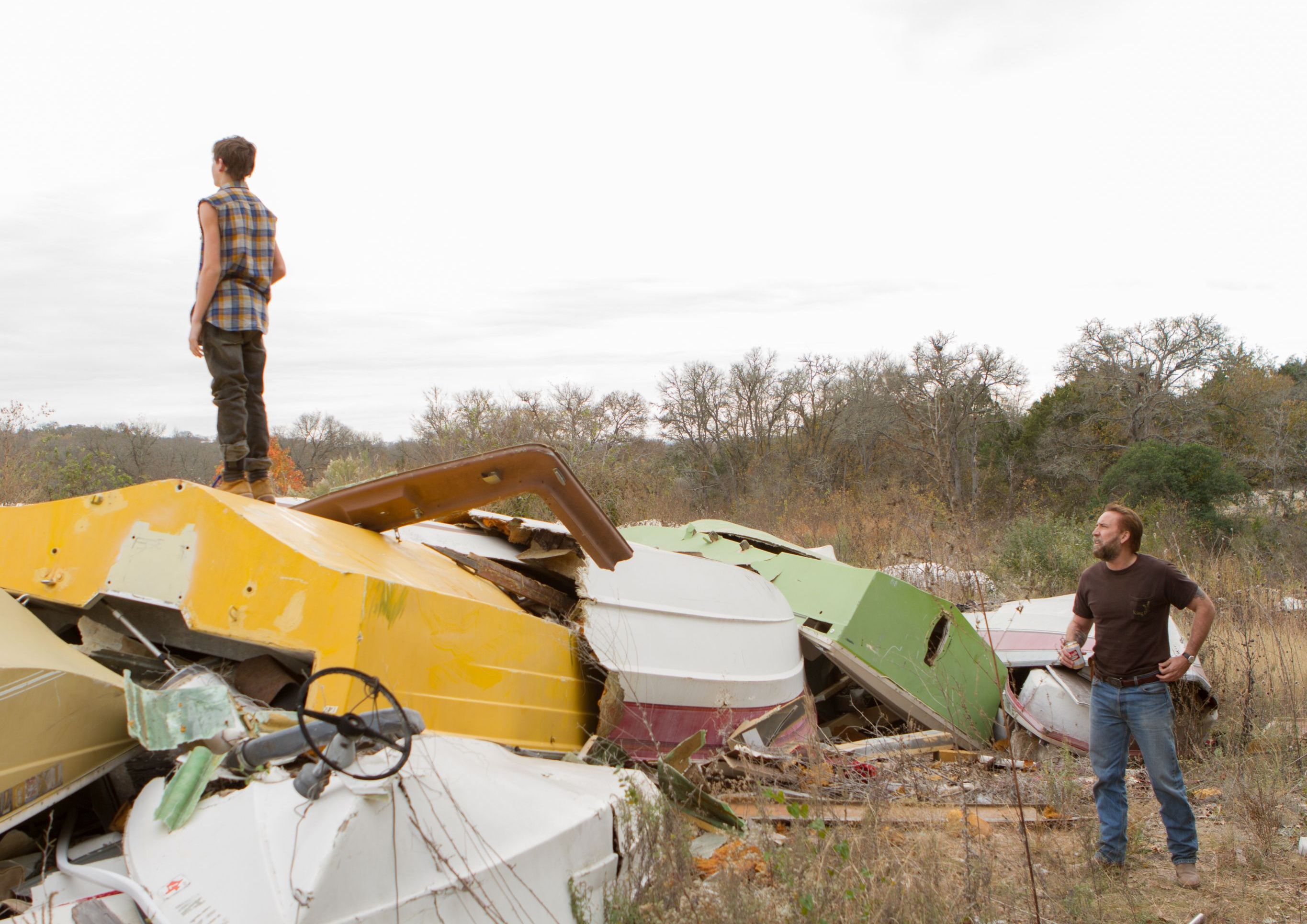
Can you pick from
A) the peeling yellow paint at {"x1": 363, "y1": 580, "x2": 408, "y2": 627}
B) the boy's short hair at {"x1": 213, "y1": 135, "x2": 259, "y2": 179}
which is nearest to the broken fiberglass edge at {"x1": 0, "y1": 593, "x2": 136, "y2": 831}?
the peeling yellow paint at {"x1": 363, "y1": 580, "x2": 408, "y2": 627}

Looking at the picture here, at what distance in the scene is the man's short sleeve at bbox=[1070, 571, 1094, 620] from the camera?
15.9ft

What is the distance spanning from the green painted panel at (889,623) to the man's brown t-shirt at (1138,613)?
4.70 ft

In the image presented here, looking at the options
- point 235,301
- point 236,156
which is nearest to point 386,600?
point 235,301

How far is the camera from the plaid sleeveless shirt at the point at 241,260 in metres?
4.34

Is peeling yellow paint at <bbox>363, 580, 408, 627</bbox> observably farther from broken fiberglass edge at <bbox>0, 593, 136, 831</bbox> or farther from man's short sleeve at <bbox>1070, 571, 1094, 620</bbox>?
man's short sleeve at <bbox>1070, 571, 1094, 620</bbox>

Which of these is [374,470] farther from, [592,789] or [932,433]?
[592,789]

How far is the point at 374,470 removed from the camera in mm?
13500

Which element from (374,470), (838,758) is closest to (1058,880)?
(838,758)

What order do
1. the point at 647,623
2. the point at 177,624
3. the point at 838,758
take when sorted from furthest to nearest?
the point at 838,758, the point at 647,623, the point at 177,624

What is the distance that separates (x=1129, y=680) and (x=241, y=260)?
4850 millimetres

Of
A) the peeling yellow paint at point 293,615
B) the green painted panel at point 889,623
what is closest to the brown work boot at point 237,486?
the peeling yellow paint at point 293,615

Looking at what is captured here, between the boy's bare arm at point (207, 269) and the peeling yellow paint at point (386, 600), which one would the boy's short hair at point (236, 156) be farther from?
the peeling yellow paint at point (386, 600)

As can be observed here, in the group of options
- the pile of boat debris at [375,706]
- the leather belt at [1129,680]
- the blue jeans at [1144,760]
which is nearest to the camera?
the pile of boat debris at [375,706]

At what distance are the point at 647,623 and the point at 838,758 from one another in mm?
1730
